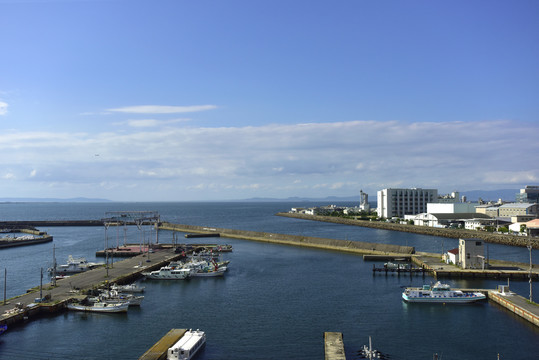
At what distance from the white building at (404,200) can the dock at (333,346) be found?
123 meters

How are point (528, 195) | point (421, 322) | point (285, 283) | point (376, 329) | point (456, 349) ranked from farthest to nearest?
point (528, 195) < point (285, 283) < point (421, 322) < point (376, 329) < point (456, 349)

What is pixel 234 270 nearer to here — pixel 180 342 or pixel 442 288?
pixel 442 288

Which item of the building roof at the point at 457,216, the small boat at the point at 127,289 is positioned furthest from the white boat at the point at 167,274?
the building roof at the point at 457,216

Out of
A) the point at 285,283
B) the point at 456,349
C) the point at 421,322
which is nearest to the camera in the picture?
the point at 456,349

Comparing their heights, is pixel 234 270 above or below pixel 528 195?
below

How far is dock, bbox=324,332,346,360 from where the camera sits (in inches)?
988

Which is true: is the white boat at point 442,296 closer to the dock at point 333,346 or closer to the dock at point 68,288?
the dock at point 333,346

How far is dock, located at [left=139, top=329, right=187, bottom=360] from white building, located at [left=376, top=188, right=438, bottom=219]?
414 ft

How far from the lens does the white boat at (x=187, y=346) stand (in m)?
25.5

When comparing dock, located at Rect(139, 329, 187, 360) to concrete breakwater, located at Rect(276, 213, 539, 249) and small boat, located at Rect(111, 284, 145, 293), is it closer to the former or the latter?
small boat, located at Rect(111, 284, 145, 293)

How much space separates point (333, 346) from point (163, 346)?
1030cm

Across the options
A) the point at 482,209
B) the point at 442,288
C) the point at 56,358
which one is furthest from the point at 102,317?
the point at 482,209

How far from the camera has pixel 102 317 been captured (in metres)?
36.0

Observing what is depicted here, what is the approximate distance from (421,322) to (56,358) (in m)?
25.9
